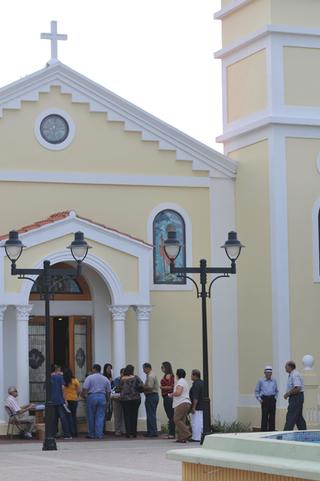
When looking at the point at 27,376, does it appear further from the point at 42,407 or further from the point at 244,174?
the point at 244,174

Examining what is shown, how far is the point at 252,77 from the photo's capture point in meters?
31.4

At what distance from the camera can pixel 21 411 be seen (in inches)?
1093

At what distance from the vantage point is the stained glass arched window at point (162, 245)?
3092 centimetres

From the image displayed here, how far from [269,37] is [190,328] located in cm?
694

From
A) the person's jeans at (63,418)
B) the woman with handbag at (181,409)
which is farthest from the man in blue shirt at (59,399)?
the woman with handbag at (181,409)

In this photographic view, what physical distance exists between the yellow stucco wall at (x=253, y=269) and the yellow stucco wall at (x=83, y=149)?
1.29 metres

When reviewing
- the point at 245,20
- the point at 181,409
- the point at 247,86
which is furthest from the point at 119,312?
the point at 245,20

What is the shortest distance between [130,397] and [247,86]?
8.35m

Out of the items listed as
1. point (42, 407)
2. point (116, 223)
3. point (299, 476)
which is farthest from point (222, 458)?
point (116, 223)

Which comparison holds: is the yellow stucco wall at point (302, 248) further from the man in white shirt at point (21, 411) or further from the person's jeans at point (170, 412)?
the man in white shirt at point (21, 411)

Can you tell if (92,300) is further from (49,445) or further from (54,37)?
(49,445)

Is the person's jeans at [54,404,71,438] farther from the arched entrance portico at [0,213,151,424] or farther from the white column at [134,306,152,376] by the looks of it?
the white column at [134,306,152,376]

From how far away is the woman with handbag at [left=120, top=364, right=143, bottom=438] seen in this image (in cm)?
2766

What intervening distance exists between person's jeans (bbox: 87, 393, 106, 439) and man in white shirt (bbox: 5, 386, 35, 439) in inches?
47.7
